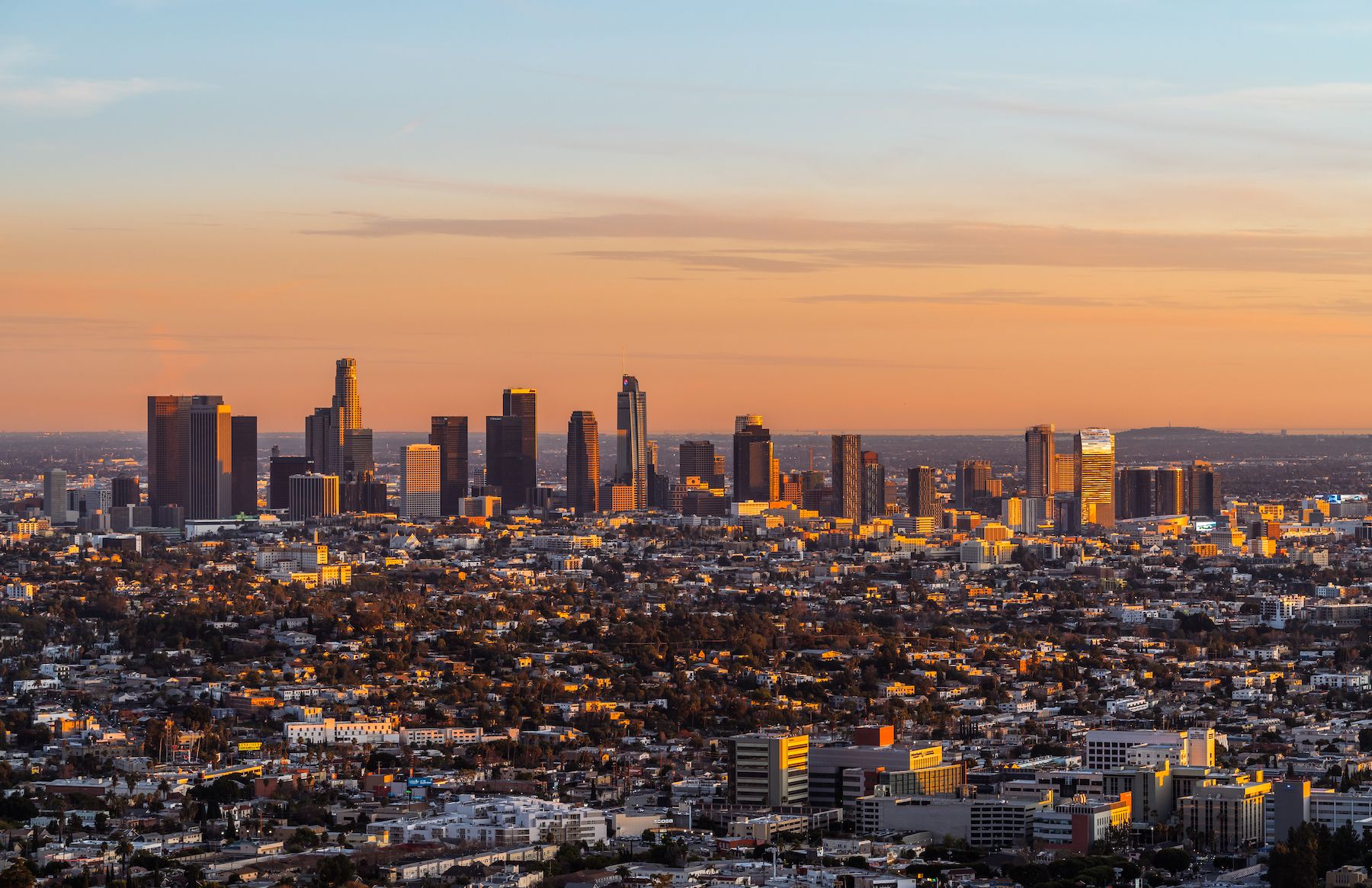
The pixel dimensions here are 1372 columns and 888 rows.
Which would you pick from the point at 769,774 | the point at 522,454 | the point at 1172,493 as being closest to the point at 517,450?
the point at 522,454

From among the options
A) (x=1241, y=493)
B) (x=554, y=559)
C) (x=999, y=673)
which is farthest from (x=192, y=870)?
(x=1241, y=493)

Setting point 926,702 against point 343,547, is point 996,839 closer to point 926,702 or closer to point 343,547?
point 926,702

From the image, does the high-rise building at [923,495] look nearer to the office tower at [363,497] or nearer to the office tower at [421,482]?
the office tower at [421,482]

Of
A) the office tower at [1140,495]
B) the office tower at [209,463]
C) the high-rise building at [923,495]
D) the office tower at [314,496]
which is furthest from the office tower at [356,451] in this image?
the office tower at [1140,495]

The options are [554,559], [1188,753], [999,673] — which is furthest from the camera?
[554,559]

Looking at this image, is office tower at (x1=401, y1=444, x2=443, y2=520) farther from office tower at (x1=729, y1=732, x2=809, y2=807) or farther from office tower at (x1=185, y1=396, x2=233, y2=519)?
office tower at (x1=729, y1=732, x2=809, y2=807)
